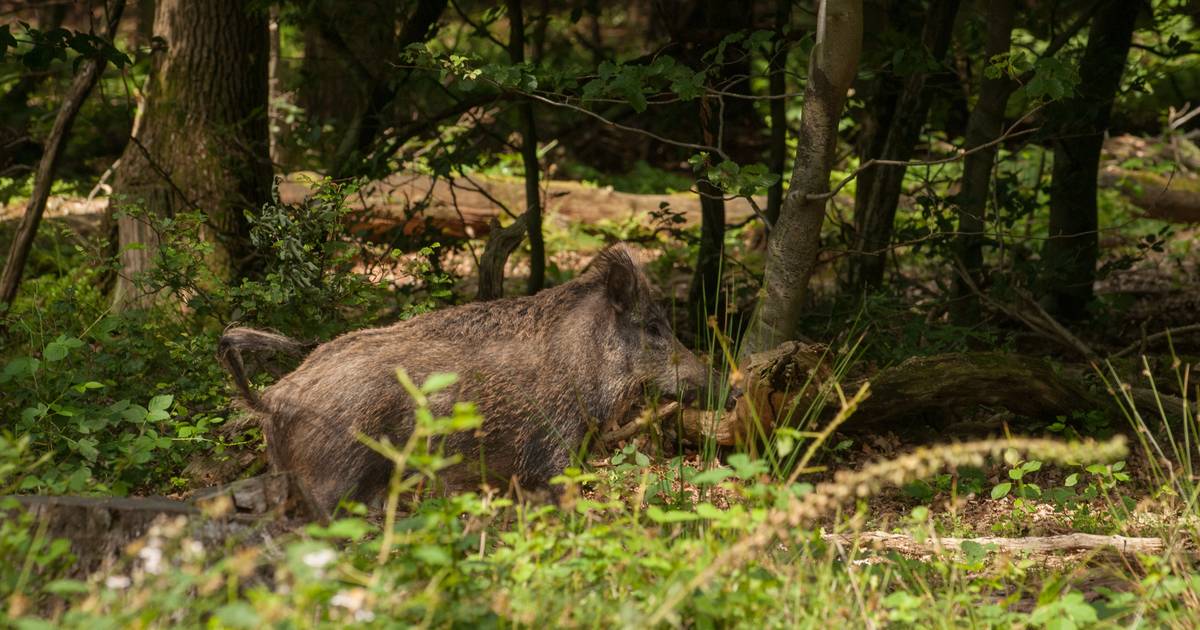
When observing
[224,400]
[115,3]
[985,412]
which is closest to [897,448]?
[985,412]

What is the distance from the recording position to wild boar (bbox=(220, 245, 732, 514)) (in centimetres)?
456

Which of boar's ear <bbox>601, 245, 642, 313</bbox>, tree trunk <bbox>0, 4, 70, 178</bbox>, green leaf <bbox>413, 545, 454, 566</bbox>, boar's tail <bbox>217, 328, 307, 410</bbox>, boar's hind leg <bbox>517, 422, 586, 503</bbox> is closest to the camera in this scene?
green leaf <bbox>413, 545, 454, 566</bbox>

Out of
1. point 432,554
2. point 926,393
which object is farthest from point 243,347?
point 926,393

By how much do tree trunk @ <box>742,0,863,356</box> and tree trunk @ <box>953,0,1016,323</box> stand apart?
6.25ft

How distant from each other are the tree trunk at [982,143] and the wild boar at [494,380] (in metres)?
2.83

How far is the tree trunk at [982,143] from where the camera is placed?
7.18 m

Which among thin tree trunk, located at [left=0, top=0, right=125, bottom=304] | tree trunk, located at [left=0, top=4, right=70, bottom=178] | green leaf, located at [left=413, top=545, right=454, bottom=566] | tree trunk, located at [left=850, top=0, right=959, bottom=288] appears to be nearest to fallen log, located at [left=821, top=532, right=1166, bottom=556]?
green leaf, located at [left=413, top=545, right=454, bottom=566]

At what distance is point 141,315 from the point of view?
6.23 m

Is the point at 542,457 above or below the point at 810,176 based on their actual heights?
below

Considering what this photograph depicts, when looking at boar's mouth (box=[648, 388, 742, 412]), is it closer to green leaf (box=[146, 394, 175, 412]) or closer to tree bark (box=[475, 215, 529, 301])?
tree bark (box=[475, 215, 529, 301])

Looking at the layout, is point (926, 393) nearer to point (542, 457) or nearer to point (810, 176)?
point (810, 176)

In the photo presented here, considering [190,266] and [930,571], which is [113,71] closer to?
[190,266]

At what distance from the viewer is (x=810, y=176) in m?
5.63

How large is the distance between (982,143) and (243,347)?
4994mm
